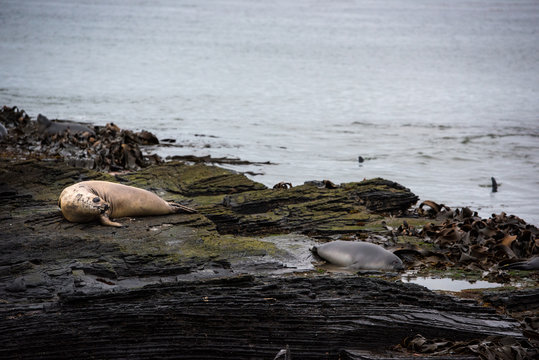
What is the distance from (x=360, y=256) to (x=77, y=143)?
9.00 metres

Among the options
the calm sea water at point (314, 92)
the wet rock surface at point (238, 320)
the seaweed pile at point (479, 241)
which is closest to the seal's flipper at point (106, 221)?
the wet rock surface at point (238, 320)

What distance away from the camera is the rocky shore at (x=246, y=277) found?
4363 mm

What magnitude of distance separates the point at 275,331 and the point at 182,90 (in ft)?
84.6

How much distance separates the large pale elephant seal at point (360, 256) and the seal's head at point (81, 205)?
2442 mm

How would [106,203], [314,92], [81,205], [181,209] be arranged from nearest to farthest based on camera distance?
[81,205], [106,203], [181,209], [314,92]

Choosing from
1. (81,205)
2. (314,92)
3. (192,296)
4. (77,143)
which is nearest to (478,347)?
(192,296)

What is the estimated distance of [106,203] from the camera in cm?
692

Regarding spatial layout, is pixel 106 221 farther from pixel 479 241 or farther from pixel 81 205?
pixel 479 241

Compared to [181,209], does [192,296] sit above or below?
below

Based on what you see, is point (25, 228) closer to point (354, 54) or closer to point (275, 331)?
point (275, 331)

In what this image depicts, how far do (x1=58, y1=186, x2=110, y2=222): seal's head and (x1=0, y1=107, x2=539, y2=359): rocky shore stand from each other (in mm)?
118

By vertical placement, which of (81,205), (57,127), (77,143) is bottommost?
(81,205)

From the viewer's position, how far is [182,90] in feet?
96.4

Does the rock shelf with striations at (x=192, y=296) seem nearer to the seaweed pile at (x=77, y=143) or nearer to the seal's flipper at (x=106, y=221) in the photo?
the seal's flipper at (x=106, y=221)
